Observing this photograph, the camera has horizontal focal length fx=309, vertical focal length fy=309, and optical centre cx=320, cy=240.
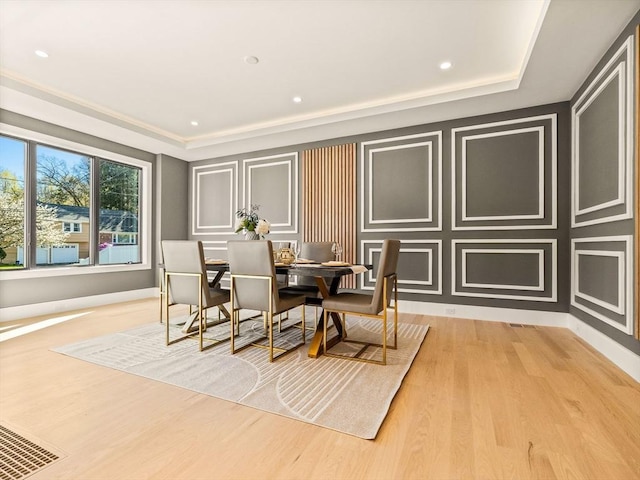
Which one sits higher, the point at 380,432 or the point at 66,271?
the point at 66,271

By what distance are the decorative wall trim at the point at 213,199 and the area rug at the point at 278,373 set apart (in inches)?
115

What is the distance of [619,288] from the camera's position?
248 cm

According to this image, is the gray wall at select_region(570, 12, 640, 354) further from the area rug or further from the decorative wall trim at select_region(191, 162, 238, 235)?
the decorative wall trim at select_region(191, 162, 238, 235)

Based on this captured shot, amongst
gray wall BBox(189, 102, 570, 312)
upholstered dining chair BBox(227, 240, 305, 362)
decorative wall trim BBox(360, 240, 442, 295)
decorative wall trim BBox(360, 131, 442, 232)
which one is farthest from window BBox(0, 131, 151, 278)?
decorative wall trim BBox(360, 240, 442, 295)

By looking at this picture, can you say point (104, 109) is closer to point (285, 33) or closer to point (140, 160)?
point (140, 160)

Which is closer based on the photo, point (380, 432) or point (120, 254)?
point (380, 432)

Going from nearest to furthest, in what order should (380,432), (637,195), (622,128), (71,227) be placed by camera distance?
(380,432)
(637,195)
(622,128)
(71,227)

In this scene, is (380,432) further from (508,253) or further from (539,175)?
(539,175)

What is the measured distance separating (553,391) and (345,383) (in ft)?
4.46

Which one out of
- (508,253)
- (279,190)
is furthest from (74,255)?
(508,253)

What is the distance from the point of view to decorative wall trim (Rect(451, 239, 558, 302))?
3691mm

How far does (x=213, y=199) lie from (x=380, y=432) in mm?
5377

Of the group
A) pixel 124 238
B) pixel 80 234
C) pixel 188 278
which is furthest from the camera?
pixel 124 238

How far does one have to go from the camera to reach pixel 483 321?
391 centimetres
